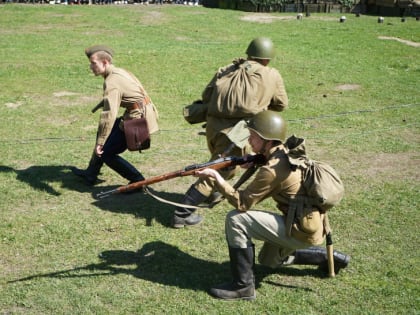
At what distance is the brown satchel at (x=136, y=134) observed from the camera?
737 centimetres

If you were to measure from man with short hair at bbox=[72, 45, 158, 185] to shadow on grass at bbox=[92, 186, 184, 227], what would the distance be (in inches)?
11.6

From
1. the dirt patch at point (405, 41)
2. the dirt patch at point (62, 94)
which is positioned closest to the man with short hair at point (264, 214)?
the dirt patch at point (62, 94)

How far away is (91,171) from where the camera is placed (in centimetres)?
812

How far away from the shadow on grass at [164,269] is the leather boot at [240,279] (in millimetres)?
248

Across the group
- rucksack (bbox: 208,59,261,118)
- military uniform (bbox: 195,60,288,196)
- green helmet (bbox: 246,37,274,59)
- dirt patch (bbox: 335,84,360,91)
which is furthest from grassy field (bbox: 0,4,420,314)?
green helmet (bbox: 246,37,274,59)

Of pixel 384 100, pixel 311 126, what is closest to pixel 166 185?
pixel 311 126

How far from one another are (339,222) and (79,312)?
3.36m

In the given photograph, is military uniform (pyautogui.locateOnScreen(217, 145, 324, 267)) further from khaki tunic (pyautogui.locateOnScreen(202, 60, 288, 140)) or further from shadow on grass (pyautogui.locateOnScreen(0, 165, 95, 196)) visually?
shadow on grass (pyautogui.locateOnScreen(0, 165, 95, 196))

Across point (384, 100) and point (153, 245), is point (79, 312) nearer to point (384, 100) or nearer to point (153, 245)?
point (153, 245)

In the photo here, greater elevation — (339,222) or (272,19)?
(272,19)

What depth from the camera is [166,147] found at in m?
9.98

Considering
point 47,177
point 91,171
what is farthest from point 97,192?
point 47,177

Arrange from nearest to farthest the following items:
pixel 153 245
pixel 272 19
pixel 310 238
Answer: pixel 310 238 → pixel 153 245 → pixel 272 19

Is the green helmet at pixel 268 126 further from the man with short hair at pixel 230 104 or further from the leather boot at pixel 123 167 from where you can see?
the leather boot at pixel 123 167
